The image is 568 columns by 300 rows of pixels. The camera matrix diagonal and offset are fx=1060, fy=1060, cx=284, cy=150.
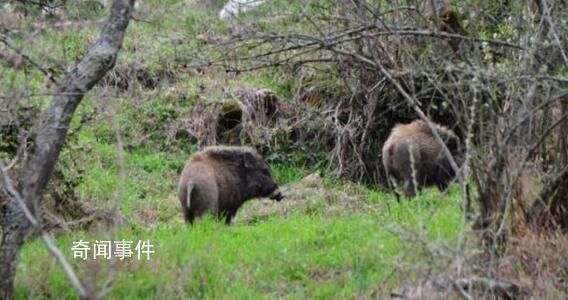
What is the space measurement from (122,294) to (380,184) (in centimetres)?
722

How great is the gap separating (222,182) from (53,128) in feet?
13.6

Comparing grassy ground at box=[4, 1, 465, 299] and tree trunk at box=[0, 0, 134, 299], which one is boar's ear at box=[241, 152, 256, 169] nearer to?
grassy ground at box=[4, 1, 465, 299]

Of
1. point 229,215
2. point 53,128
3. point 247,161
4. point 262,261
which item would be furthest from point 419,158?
point 53,128

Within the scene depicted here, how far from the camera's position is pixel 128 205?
1364 centimetres

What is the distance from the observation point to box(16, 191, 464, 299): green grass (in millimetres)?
8477

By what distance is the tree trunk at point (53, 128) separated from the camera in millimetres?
7941

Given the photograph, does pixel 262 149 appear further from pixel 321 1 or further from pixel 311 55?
pixel 321 1

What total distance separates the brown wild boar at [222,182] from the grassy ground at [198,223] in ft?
1.07

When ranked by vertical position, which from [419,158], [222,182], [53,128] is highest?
[53,128]

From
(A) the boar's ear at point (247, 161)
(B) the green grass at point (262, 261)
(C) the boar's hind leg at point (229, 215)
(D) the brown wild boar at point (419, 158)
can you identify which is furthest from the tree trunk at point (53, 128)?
(D) the brown wild boar at point (419, 158)

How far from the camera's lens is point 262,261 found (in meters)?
9.31

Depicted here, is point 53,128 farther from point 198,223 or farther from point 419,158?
point 419,158

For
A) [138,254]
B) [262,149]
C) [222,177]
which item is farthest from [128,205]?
[138,254]

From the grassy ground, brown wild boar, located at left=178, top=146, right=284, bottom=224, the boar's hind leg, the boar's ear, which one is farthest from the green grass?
the boar's ear
